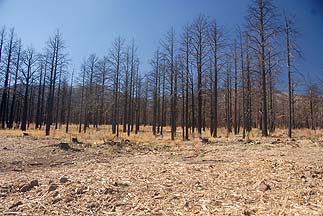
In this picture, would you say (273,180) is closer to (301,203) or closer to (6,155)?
(301,203)

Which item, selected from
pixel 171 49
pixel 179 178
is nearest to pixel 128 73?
pixel 171 49

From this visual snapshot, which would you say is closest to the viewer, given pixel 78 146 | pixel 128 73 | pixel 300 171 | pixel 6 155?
pixel 300 171

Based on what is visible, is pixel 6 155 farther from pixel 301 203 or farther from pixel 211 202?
pixel 301 203

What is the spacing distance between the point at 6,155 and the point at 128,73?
2143cm

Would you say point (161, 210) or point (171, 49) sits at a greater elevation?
point (171, 49)

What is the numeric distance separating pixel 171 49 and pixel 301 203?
22.8m

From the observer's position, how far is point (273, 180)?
639cm

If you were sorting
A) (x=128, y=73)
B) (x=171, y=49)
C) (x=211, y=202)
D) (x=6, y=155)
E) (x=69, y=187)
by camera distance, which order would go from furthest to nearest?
1. (x=128, y=73)
2. (x=171, y=49)
3. (x=6, y=155)
4. (x=69, y=187)
5. (x=211, y=202)

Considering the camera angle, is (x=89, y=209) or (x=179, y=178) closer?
(x=89, y=209)

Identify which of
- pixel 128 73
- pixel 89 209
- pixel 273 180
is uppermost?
pixel 128 73

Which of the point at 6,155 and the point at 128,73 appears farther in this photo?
the point at 128,73

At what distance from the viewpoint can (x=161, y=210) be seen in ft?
16.1

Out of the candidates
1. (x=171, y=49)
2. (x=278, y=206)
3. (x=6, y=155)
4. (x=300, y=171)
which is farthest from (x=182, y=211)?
(x=171, y=49)

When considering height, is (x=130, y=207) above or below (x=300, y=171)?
below
